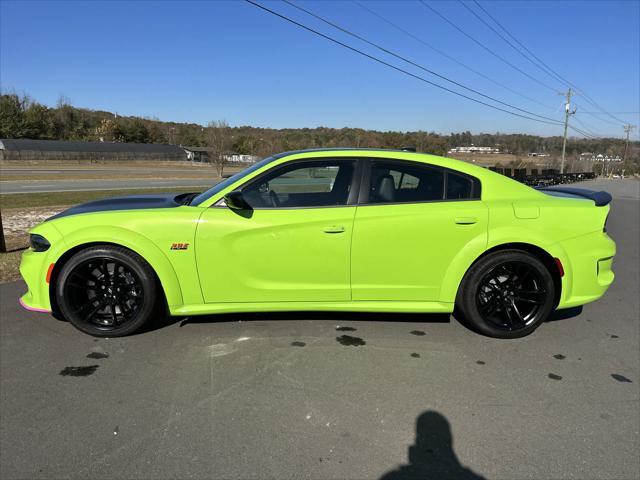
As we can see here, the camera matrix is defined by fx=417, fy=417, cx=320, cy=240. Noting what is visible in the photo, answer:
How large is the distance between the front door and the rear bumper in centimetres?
183

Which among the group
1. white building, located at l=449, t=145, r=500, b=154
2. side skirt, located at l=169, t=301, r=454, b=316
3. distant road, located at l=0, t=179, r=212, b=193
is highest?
white building, located at l=449, t=145, r=500, b=154

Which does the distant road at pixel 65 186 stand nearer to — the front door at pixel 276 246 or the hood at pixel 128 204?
the hood at pixel 128 204

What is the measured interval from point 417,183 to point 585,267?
157cm

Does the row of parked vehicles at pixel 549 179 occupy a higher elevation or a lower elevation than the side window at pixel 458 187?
higher

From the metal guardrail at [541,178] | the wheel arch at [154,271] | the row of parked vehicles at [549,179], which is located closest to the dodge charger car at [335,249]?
the wheel arch at [154,271]

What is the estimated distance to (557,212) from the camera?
3436mm

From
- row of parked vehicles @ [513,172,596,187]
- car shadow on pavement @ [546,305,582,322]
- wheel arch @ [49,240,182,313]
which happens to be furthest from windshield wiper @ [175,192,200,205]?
row of parked vehicles @ [513,172,596,187]

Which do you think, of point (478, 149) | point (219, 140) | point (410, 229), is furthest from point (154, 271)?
point (478, 149)

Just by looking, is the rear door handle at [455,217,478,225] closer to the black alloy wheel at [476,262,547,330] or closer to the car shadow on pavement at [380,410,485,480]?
the black alloy wheel at [476,262,547,330]

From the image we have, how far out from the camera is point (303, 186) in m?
3.57

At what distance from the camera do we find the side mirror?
3.22m

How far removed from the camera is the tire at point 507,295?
3436 millimetres

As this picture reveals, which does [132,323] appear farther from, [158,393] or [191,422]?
[191,422]

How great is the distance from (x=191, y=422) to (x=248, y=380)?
0.52 meters
